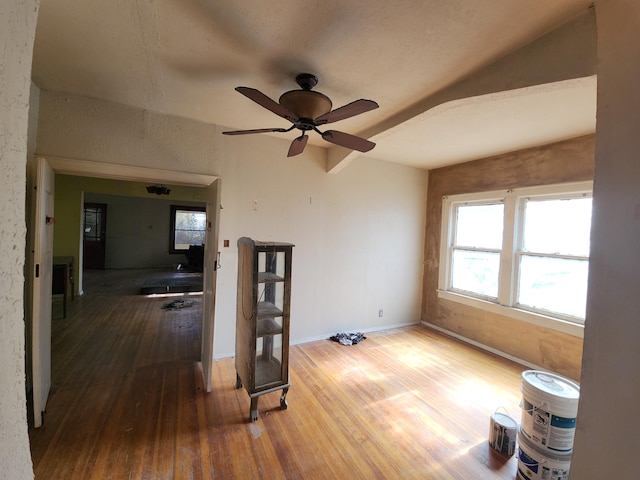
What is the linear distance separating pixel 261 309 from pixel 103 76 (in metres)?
2.13

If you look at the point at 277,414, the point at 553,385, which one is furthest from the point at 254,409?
the point at 553,385

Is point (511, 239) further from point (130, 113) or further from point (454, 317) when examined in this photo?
point (130, 113)

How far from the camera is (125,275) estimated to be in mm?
7566

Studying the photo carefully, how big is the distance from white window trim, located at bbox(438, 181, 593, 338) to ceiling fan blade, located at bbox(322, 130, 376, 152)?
232 cm

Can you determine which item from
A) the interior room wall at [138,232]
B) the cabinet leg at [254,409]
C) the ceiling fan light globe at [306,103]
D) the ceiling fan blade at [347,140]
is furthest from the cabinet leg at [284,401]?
the interior room wall at [138,232]

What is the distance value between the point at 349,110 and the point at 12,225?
1632 millimetres

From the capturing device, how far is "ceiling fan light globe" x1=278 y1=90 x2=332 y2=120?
1823 mm

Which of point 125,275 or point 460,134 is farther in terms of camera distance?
point 125,275

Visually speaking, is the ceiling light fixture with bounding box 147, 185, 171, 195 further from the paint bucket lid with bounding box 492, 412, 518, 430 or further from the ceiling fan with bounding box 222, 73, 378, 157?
the paint bucket lid with bounding box 492, 412, 518, 430

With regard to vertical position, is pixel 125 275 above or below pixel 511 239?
below

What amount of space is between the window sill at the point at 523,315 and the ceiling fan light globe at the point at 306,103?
3.22 meters

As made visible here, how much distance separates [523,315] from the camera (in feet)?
10.5

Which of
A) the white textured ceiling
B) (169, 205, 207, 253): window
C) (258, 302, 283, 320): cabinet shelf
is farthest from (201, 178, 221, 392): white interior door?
(169, 205, 207, 253): window

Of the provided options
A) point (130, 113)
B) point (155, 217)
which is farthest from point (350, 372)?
point (155, 217)
